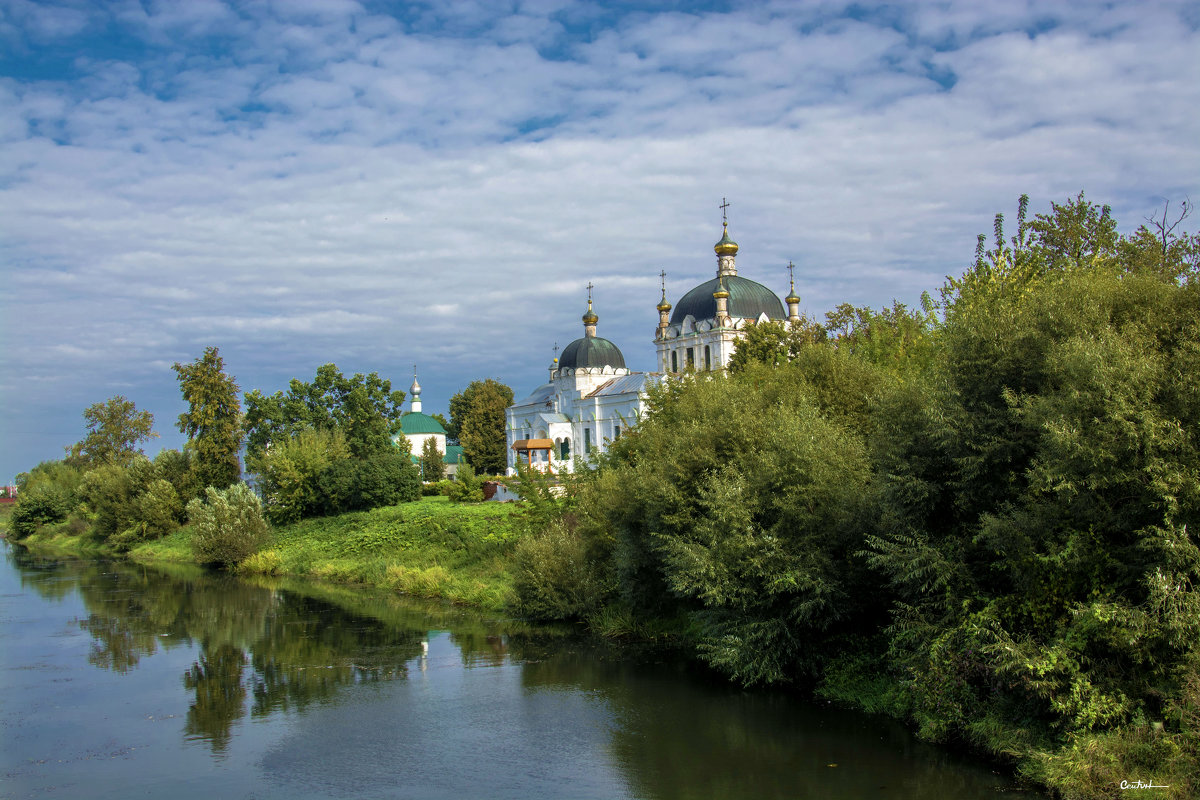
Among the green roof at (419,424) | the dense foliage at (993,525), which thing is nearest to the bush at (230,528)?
the dense foliage at (993,525)

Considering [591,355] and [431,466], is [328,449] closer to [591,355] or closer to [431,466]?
[431,466]

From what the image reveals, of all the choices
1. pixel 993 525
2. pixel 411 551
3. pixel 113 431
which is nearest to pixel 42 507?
pixel 113 431

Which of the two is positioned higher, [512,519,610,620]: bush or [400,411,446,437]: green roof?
[400,411,446,437]: green roof

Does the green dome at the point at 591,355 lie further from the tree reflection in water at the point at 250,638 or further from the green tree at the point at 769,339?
the tree reflection in water at the point at 250,638

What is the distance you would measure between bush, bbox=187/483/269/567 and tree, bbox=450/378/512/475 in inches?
1146

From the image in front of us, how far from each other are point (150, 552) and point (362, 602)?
21.9 m

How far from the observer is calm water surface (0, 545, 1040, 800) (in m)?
12.9

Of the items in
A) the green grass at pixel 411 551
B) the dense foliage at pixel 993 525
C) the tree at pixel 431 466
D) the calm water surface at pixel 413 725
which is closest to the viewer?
the dense foliage at pixel 993 525

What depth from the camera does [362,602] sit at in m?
29.9

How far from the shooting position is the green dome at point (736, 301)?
5816 centimetres

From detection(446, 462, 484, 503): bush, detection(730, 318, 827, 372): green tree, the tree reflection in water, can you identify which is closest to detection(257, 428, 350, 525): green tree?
detection(446, 462, 484, 503): bush

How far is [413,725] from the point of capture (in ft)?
51.6

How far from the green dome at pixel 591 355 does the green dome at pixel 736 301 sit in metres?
6.43

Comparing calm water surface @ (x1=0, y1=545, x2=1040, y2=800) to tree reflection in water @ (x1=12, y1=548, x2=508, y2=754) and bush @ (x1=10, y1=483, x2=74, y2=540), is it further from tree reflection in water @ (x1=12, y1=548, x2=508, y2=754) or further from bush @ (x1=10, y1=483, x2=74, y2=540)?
bush @ (x1=10, y1=483, x2=74, y2=540)
